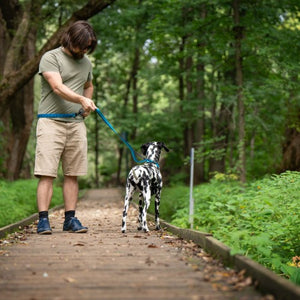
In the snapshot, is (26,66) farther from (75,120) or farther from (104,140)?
(104,140)

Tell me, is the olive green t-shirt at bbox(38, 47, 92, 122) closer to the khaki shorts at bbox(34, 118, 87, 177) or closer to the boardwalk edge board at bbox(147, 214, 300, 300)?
the khaki shorts at bbox(34, 118, 87, 177)

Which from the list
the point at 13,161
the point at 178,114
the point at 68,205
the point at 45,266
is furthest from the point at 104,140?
the point at 45,266

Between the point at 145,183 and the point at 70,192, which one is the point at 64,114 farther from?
the point at 145,183

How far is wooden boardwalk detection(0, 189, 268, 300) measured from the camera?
132 inches

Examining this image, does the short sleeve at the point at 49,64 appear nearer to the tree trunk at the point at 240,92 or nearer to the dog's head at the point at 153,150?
the dog's head at the point at 153,150

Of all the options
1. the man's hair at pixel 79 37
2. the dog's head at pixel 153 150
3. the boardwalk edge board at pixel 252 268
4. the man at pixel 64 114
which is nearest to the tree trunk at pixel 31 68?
the dog's head at pixel 153 150

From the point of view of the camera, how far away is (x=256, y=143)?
24438 millimetres

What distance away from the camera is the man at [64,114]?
6445mm

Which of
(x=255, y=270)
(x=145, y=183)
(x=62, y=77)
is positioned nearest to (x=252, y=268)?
(x=255, y=270)

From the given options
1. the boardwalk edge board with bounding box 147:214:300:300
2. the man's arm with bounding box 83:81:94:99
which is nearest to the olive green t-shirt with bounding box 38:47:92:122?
the man's arm with bounding box 83:81:94:99

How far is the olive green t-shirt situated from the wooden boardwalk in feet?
6.19

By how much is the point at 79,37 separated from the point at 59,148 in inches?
62.3

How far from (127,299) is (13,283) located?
101 cm

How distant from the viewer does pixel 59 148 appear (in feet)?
22.0
